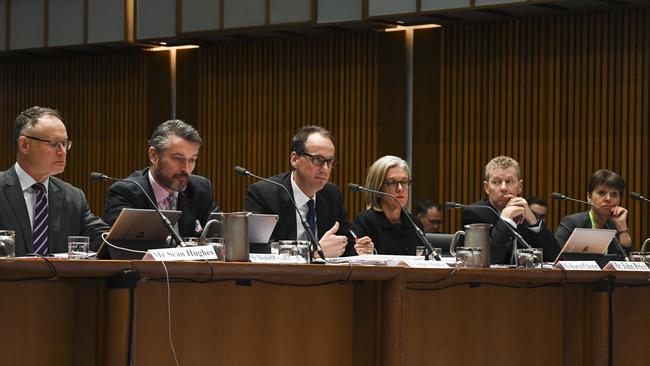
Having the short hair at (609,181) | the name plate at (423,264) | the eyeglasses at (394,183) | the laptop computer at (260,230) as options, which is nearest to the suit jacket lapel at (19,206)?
the laptop computer at (260,230)

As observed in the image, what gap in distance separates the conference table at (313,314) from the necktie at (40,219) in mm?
1464

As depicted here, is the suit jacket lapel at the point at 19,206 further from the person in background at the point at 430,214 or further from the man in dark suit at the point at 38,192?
the person in background at the point at 430,214

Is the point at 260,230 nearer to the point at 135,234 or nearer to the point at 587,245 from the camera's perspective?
the point at 135,234

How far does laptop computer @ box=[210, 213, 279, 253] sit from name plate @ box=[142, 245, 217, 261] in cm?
52

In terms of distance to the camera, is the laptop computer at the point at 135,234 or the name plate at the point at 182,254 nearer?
the name plate at the point at 182,254

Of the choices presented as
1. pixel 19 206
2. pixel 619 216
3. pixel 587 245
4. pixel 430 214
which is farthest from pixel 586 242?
pixel 430 214

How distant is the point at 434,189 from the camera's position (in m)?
10.5

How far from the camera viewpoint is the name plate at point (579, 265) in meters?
5.13

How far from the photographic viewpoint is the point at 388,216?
627 centimetres

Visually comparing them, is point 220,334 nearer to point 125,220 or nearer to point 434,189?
point 125,220

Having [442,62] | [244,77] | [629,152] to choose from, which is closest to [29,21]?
[244,77]

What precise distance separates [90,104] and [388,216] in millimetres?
6833

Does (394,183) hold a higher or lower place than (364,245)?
higher

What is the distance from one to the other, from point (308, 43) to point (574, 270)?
6.48 meters
